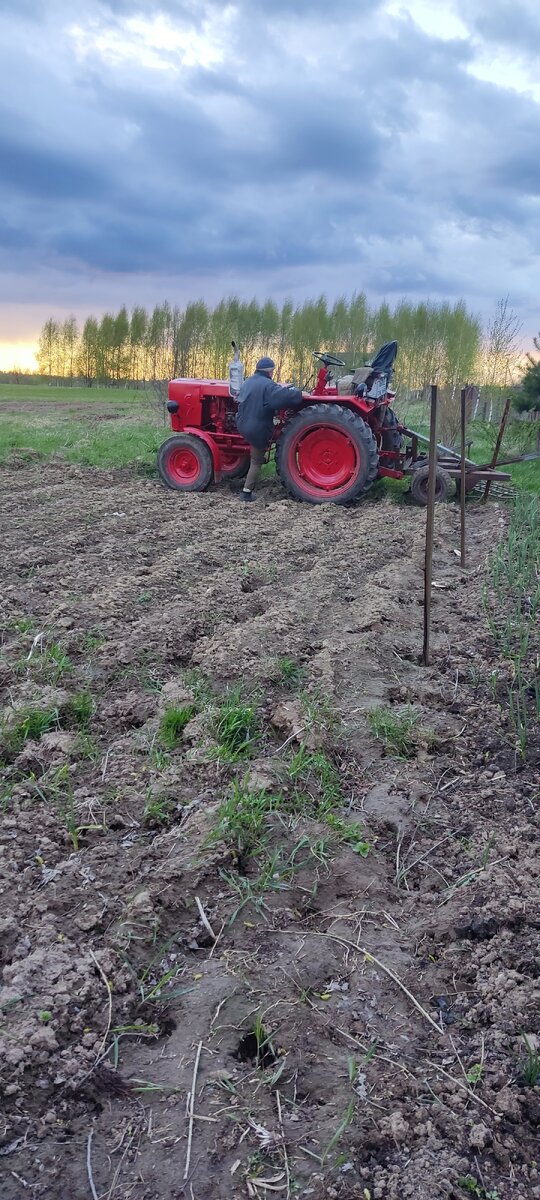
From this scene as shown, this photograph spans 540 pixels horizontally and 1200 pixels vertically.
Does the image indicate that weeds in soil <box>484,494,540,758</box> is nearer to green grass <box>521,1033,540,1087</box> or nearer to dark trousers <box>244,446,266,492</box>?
green grass <box>521,1033,540,1087</box>

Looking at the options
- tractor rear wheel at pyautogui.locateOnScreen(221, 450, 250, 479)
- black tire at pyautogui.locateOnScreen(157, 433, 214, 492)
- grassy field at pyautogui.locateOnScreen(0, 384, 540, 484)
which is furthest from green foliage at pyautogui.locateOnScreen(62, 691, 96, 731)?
grassy field at pyautogui.locateOnScreen(0, 384, 540, 484)

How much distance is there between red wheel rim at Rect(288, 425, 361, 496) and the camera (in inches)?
322

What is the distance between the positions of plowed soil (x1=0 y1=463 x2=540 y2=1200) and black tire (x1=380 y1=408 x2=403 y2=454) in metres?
4.53

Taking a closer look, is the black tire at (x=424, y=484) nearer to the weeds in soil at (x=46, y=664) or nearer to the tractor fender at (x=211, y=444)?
the tractor fender at (x=211, y=444)

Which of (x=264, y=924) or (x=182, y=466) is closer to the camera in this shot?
(x=264, y=924)

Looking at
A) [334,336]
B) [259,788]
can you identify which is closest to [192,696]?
[259,788]

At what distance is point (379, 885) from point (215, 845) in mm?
526

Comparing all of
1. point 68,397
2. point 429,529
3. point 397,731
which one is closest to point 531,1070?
point 397,731

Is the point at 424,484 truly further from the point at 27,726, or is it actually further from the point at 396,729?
the point at 27,726

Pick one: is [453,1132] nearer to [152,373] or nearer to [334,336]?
[334,336]

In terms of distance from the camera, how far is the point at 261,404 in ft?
26.6

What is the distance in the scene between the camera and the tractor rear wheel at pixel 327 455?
26.2 feet

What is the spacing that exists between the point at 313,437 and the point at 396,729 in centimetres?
532

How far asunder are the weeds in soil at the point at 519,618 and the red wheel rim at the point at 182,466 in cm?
354
